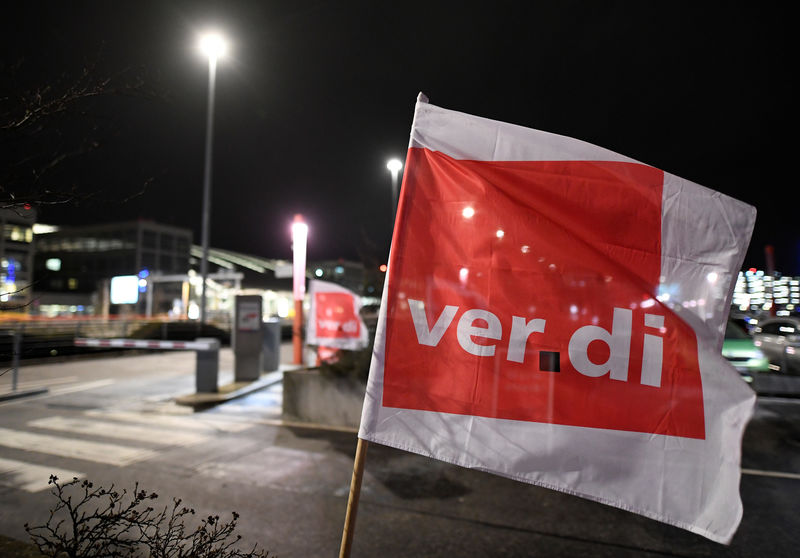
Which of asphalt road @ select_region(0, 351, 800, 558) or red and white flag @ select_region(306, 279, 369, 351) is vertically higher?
red and white flag @ select_region(306, 279, 369, 351)

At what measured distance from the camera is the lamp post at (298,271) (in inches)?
552

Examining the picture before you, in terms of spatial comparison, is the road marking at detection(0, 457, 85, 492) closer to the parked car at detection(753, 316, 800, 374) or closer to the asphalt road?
the asphalt road

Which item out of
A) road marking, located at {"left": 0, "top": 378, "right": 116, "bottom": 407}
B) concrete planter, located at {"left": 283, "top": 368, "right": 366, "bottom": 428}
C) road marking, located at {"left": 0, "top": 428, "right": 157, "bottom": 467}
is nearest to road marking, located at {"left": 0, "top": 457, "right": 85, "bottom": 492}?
road marking, located at {"left": 0, "top": 428, "right": 157, "bottom": 467}

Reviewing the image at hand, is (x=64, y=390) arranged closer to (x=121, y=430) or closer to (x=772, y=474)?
(x=121, y=430)

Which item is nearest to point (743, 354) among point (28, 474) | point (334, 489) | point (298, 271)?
point (334, 489)

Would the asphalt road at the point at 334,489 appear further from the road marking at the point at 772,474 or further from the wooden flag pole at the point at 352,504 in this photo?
the wooden flag pole at the point at 352,504

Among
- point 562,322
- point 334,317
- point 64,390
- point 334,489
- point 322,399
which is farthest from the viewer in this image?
point 334,317

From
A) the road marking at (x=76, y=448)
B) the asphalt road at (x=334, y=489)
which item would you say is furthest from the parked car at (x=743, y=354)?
the road marking at (x=76, y=448)

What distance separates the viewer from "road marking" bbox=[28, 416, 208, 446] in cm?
714

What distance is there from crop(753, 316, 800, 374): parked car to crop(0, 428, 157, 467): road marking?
15349 millimetres

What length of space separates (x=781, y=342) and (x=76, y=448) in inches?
650

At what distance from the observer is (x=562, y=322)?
99.7 inches

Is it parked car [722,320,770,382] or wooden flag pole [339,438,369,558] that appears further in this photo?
parked car [722,320,770,382]

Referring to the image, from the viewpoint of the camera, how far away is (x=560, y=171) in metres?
2.66
